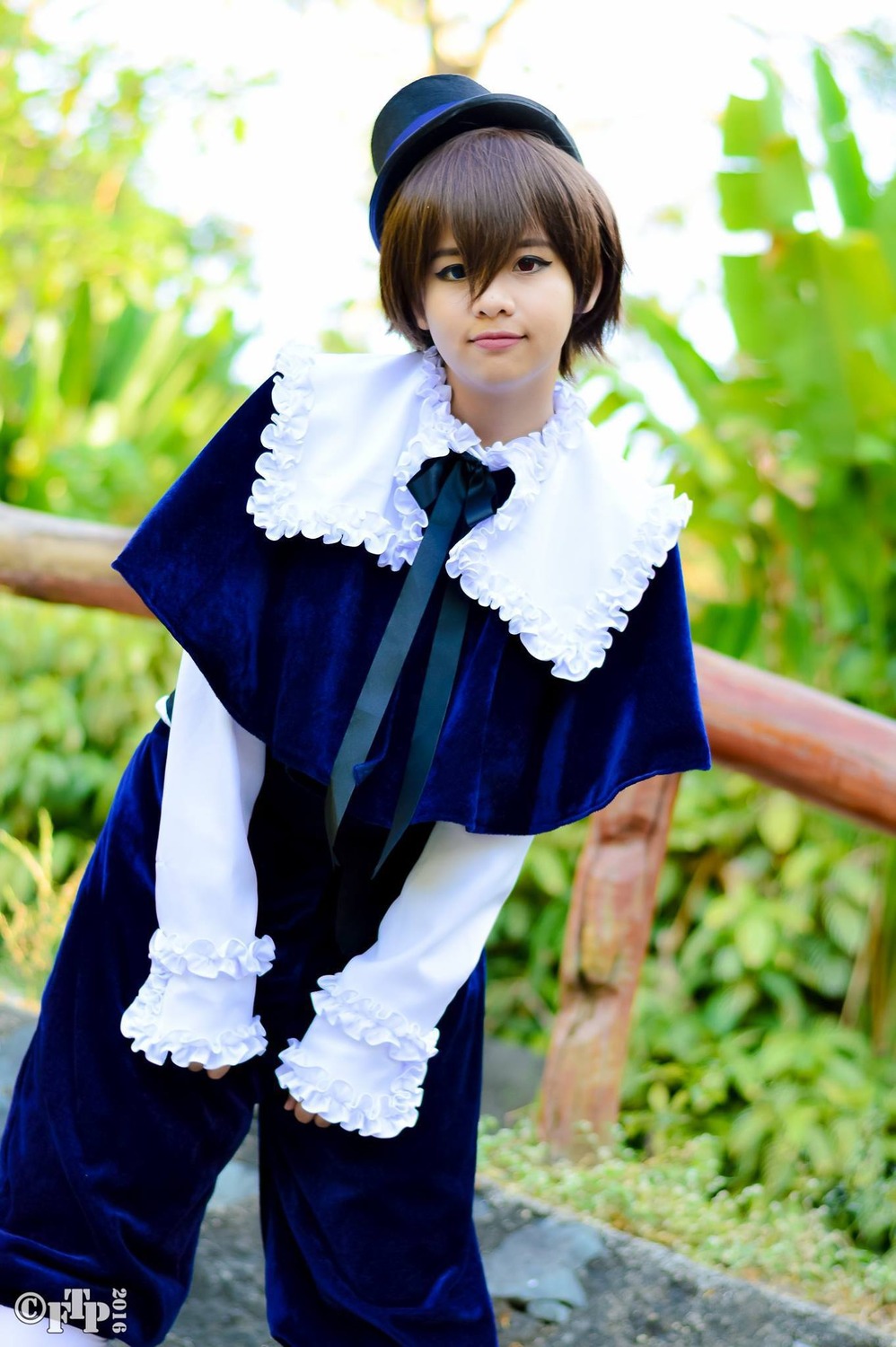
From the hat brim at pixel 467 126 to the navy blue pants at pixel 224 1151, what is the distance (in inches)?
26.5

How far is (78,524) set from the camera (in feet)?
8.63

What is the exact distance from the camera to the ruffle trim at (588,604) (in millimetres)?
1345

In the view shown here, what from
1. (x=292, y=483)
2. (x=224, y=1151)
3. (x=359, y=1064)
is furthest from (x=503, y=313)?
(x=224, y=1151)

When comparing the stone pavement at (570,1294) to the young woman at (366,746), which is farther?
the stone pavement at (570,1294)

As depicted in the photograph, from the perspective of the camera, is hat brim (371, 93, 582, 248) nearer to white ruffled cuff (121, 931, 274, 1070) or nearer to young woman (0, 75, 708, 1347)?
young woman (0, 75, 708, 1347)

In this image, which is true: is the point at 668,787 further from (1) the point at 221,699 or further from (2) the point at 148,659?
(2) the point at 148,659

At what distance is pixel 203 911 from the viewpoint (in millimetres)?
1347

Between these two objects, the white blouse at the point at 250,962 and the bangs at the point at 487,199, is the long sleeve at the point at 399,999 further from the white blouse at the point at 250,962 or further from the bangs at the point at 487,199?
the bangs at the point at 487,199

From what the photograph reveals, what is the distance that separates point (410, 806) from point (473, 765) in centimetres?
8

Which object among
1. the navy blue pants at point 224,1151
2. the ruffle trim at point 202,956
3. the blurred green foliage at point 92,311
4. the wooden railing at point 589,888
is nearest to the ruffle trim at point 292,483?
the navy blue pants at point 224,1151

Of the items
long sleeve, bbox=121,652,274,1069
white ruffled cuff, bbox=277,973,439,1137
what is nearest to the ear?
long sleeve, bbox=121,652,274,1069

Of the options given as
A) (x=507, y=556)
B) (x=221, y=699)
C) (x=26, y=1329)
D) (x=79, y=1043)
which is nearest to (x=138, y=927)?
(x=79, y=1043)

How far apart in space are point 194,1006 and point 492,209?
34.1 inches

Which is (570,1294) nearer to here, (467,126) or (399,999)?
(399,999)
